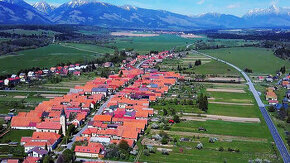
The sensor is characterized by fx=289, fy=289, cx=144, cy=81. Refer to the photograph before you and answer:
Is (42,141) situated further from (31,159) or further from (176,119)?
(176,119)

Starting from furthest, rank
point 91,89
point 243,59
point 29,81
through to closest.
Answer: point 243,59 → point 29,81 → point 91,89

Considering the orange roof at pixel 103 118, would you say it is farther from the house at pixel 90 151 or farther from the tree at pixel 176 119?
the tree at pixel 176 119

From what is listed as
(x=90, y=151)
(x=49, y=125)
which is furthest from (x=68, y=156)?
(x=49, y=125)

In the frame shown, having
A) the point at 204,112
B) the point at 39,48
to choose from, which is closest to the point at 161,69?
the point at 204,112

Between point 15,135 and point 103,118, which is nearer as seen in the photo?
point 15,135

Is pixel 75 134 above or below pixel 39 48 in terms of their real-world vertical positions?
below

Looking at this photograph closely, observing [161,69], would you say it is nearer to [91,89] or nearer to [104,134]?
Result: [91,89]

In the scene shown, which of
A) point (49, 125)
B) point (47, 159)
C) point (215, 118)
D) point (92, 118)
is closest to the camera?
point (47, 159)
